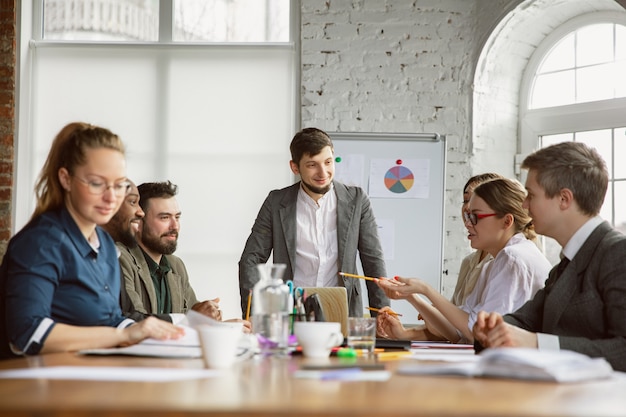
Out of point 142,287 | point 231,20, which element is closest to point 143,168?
point 231,20

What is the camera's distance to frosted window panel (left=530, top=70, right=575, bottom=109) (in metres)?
5.11

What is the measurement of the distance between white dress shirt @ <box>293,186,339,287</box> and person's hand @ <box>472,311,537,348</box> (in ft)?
6.12

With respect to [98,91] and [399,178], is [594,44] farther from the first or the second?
[98,91]

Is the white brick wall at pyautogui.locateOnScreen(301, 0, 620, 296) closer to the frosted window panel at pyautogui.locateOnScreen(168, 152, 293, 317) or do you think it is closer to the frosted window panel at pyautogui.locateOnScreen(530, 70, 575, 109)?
the frosted window panel at pyautogui.locateOnScreen(530, 70, 575, 109)

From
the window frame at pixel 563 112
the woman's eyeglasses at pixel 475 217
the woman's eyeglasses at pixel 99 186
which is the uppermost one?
the window frame at pixel 563 112

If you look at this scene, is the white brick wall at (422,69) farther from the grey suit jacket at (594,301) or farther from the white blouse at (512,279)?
the grey suit jacket at (594,301)

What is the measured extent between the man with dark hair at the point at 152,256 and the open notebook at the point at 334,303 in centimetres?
45

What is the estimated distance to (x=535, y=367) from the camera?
4.71 ft

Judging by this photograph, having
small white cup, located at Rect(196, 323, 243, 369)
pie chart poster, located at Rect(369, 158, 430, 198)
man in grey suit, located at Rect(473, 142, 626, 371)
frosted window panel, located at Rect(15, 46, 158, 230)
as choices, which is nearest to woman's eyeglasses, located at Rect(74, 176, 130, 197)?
small white cup, located at Rect(196, 323, 243, 369)

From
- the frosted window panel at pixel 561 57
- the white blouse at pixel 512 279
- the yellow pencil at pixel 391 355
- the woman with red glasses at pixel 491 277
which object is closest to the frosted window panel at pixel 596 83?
the frosted window panel at pixel 561 57

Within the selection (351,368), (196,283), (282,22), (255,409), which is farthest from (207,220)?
(255,409)

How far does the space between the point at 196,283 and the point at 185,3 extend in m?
1.91

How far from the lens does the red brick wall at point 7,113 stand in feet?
17.3

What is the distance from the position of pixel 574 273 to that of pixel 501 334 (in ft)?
1.13
